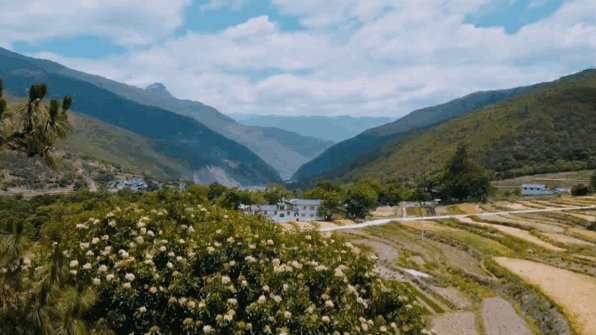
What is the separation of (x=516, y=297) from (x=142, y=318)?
3669 centimetres

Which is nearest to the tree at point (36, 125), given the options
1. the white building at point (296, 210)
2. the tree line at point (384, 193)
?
the tree line at point (384, 193)

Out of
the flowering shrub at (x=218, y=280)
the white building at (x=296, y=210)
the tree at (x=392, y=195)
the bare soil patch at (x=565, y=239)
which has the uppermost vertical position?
the flowering shrub at (x=218, y=280)

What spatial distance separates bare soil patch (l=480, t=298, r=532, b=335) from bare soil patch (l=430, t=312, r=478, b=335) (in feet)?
3.05

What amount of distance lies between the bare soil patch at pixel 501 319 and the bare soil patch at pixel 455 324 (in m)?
0.93

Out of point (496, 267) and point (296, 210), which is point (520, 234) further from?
point (296, 210)

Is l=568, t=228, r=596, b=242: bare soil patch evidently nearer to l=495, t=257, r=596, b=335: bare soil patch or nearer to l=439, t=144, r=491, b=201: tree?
l=495, t=257, r=596, b=335: bare soil patch

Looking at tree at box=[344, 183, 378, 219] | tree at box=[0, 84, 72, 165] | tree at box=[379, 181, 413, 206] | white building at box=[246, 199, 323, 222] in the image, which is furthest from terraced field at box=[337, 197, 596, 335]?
tree at box=[379, 181, 413, 206]

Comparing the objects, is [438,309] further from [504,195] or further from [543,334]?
[504,195]

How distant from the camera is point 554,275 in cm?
4628

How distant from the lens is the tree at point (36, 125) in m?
15.7

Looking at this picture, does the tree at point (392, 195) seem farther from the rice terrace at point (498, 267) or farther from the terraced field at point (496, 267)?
the terraced field at point (496, 267)

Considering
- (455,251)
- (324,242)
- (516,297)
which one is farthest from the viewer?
(455,251)

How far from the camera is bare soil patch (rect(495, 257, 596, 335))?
1342 inches

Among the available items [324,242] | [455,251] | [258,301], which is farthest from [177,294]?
[455,251]
